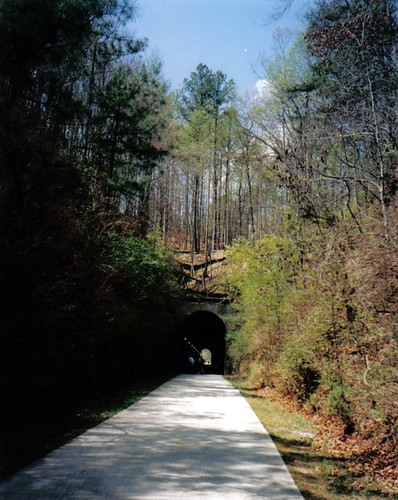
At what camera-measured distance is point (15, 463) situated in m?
4.67

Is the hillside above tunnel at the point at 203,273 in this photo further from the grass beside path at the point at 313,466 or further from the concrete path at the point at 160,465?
the concrete path at the point at 160,465

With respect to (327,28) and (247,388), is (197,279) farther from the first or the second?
(327,28)

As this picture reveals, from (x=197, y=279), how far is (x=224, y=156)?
10684mm

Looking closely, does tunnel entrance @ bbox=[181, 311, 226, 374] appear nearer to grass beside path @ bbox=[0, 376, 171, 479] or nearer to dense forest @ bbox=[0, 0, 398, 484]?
dense forest @ bbox=[0, 0, 398, 484]

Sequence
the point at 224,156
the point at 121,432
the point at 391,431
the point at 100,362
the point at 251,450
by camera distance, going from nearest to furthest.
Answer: the point at 391,431 → the point at 251,450 → the point at 121,432 → the point at 100,362 → the point at 224,156

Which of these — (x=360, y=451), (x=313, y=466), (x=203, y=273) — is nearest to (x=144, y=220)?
(x=203, y=273)

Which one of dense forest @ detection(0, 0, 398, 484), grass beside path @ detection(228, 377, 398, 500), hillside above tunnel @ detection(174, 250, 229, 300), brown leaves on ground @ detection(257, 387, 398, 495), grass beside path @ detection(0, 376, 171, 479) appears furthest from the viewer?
hillside above tunnel @ detection(174, 250, 229, 300)

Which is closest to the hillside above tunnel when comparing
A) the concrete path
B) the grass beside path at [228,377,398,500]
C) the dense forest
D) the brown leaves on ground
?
the dense forest

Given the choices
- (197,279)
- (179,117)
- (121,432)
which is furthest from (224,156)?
(121,432)

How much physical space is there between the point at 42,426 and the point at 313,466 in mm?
4527

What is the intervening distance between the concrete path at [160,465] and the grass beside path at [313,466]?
0.77 feet

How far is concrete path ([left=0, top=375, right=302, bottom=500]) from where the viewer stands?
3951 millimetres

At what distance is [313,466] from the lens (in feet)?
18.2

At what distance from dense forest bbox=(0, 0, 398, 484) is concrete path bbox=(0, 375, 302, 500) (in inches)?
69.5
